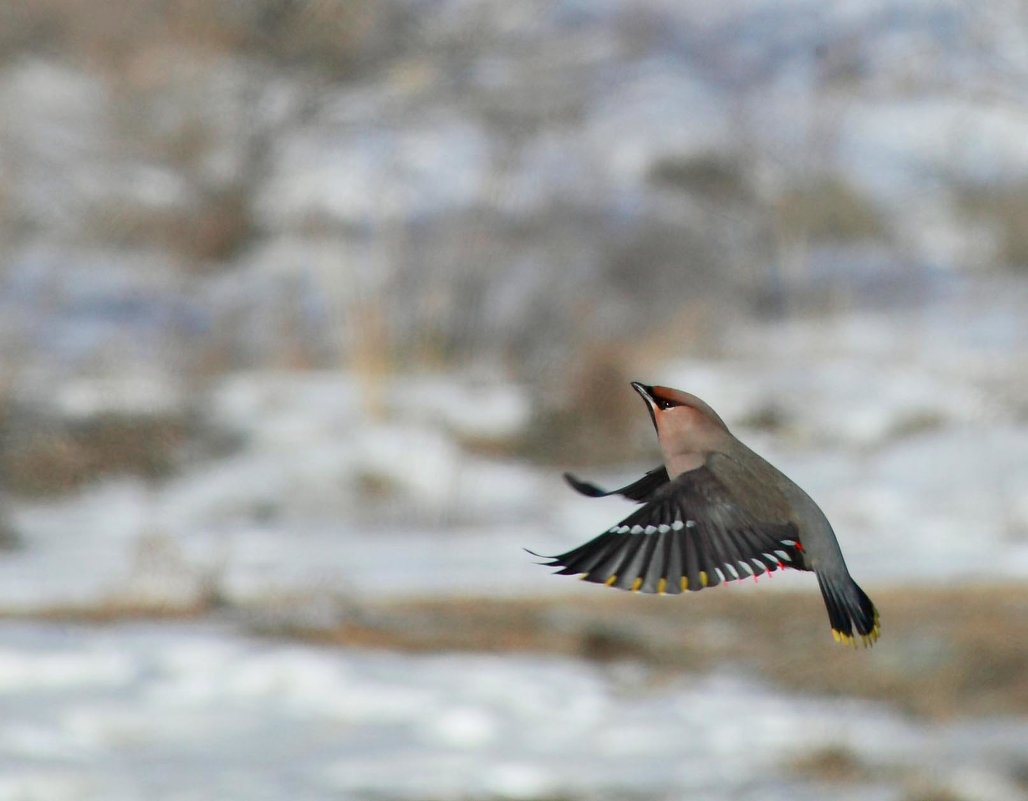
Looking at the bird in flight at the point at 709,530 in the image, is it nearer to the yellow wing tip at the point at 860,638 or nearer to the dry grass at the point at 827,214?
the yellow wing tip at the point at 860,638

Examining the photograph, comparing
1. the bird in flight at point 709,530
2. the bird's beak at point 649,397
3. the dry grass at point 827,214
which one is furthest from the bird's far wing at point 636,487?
the dry grass at point 827,214

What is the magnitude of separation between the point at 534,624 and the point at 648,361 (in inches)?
141

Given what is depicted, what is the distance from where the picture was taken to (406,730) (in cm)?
915

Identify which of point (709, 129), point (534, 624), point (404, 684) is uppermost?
point (709, 129)

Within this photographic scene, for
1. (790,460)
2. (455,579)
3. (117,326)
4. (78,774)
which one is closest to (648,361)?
(790,460)

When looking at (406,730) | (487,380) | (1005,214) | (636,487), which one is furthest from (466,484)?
(636,487)

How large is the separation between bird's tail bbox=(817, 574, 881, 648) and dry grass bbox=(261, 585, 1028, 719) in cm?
846

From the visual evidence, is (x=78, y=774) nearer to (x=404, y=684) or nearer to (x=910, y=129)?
(x=404, y=684)

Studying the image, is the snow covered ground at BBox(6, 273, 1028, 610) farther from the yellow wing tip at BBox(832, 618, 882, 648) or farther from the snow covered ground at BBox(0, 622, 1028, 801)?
the yellow wing tip at BBox(832, 618, 882, 648)

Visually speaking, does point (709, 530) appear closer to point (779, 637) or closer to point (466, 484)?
point (779, 637)

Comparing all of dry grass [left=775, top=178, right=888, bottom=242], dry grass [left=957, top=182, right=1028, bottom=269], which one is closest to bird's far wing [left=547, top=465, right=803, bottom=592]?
dry grass [left=957, top=182, right=1028, bottom=269]

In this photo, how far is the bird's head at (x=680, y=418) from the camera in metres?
1.01

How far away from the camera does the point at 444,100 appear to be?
67.5ft

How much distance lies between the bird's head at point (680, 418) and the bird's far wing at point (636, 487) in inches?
3.3
